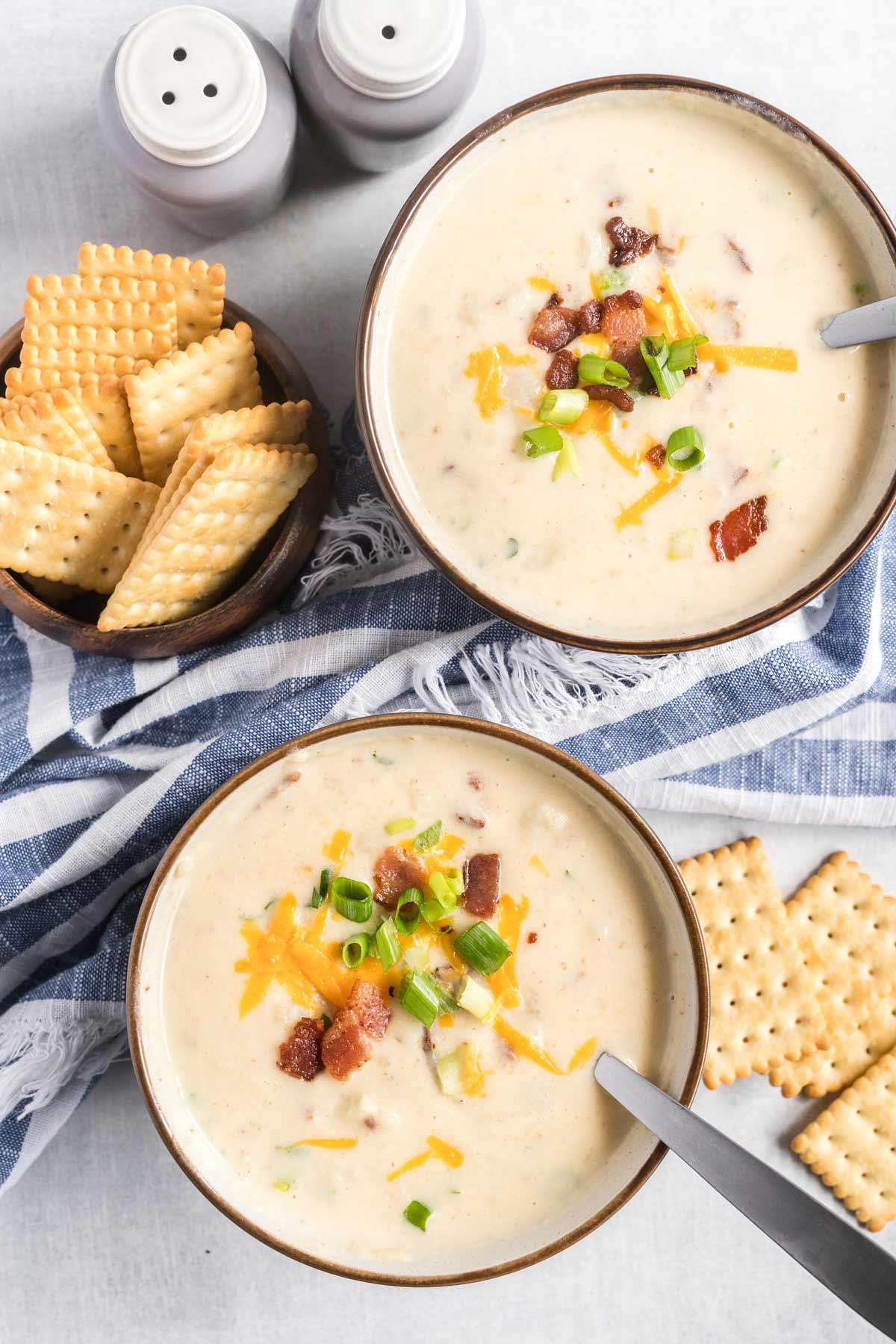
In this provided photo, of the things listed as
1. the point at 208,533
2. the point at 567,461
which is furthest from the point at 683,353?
the point at 208,533

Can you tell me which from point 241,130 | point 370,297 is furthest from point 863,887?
point 241,130

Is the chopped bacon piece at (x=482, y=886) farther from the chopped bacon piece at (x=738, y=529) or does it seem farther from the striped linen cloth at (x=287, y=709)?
the chopped bacon piece at (x=738, y=529)

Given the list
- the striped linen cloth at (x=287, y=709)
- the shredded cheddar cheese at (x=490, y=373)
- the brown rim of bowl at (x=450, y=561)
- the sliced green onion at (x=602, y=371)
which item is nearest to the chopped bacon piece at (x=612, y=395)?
the sliced green onion at (x=602, y=371)

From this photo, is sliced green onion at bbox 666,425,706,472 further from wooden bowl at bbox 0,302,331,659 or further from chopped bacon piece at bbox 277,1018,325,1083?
chopped bacon piece at bbox 277,1018,325,1083

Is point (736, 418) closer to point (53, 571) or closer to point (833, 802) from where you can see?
point (833, 802)

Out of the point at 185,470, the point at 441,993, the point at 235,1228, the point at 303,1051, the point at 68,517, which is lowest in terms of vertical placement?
the point at 235,1228

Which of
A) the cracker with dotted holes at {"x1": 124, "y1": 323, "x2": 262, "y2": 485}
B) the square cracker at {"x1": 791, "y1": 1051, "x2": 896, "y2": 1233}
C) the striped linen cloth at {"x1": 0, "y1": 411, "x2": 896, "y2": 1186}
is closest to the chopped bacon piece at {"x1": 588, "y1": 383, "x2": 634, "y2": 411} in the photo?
the striped linen cloth at {"x1": 0, "y1": 411, "x2": 896, "y2": 1186}

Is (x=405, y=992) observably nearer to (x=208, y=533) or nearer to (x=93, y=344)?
(x=208, y=533)
